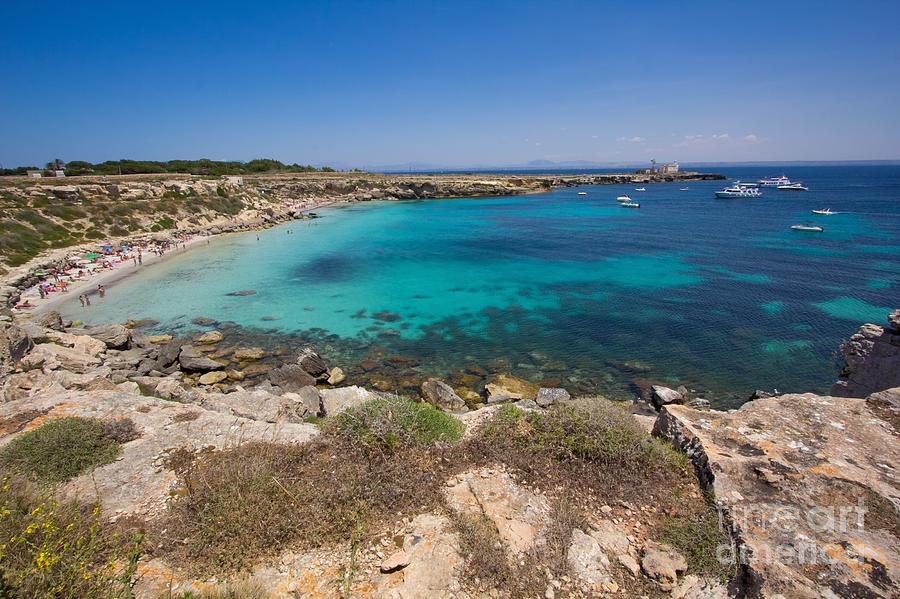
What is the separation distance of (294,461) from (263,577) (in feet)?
6.83

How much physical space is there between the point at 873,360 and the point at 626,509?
498 inches

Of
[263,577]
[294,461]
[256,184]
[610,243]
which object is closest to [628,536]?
[263,577]

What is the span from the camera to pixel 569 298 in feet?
88.6

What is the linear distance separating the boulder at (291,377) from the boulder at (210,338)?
245 inches

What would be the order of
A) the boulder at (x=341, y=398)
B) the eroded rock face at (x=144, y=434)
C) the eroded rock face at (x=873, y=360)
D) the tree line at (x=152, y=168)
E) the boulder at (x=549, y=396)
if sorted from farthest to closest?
the tree line at (x=152, y=168) → the boulder at (x=549, y=396) → the boulder at (x=341, y=398) → the eroded rock face at (x=873, y=360) → the eroded rock face at (x=144, y=434)

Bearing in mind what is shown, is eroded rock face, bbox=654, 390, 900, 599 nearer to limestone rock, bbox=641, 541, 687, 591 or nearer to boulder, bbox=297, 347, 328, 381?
limestone rock, bbox=641, 541, 687, 591

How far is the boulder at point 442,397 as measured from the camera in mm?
14508

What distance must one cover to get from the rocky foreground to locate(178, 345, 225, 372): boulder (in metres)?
7.33

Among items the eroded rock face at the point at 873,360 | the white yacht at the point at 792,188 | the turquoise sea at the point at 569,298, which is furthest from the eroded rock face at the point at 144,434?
the white yacht at the point at 792,188

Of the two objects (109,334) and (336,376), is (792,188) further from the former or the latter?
(109,334)

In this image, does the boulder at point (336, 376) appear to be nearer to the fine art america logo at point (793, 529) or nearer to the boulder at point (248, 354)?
the boulder at point (248, 354)

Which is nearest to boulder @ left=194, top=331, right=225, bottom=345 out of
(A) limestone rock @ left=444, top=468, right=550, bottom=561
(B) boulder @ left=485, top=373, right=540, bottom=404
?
(B) boulder @ left=485, top=373, right=540, bottom=404

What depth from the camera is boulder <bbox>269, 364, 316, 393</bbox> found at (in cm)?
1634

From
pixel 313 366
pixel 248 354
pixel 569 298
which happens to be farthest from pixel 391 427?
pixel 569 298
